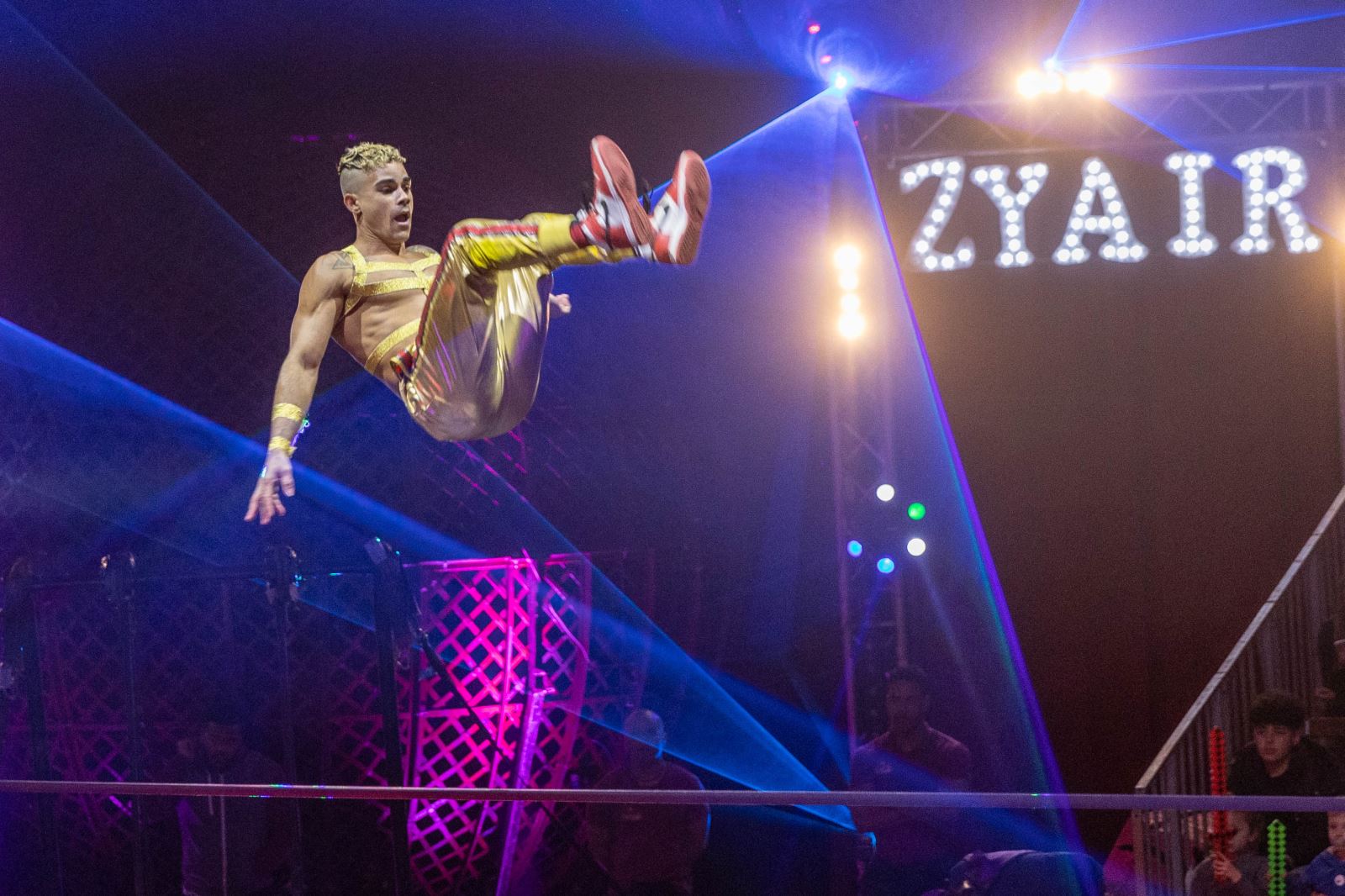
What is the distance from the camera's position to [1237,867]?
401cm

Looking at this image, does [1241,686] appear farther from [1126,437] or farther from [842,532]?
[842,532]

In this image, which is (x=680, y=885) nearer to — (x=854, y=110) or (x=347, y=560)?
(x=347, y=560)

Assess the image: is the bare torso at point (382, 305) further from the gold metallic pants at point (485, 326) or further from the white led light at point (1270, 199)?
the white led light at point (1270, 199)

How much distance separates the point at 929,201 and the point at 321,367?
123 inches

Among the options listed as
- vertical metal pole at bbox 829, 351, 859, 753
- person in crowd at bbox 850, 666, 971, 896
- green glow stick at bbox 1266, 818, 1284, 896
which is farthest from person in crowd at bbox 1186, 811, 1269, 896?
vertical metal pole at bbox 829, 351, 859, 753

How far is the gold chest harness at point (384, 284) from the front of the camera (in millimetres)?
3295

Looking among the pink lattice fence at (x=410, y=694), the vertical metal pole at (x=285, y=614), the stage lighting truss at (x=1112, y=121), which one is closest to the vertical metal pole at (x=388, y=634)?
the vertical metal pole at (x=285, y=614)

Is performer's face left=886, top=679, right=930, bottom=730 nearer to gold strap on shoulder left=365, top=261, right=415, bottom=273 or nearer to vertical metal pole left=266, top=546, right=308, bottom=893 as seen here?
vertical metal pole left=266, top=546, right=308, bottom=893

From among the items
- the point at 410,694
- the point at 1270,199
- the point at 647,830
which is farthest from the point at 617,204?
the point at 1270,199

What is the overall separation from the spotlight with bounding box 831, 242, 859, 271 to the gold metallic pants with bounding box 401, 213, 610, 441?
2935 millimetres

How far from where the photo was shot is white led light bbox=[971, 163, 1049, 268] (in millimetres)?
6371

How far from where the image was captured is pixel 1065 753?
22.2ft

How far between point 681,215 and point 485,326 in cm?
59

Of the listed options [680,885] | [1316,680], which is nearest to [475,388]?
[680,885]
